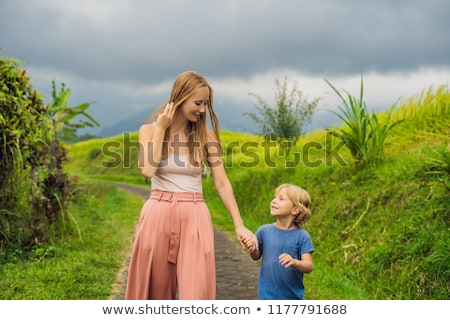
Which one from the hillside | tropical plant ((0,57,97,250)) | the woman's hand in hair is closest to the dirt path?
the hillside

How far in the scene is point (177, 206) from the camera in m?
3.32

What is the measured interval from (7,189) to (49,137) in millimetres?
1595

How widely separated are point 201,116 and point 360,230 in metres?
5.06

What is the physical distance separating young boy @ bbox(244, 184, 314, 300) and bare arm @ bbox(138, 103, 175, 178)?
2.92ft

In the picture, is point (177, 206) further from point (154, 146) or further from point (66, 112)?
point (66, 112)

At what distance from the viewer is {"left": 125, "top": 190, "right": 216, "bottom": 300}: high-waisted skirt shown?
10.8 ft

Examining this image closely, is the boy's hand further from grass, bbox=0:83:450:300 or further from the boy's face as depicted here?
grass, bbox=0:83:450:300

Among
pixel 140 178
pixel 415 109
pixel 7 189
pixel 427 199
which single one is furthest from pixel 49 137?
pixel 140 178

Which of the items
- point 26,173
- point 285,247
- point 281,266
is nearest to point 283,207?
point 285,247

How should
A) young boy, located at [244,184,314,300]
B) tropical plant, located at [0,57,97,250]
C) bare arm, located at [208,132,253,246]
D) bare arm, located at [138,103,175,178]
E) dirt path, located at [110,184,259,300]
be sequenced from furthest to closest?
tropical plant, located at [0,57,97,250] → dirt path, located at [110,184,259,300] → young boy, located at [244,184,314,300] → bare arm, located at [208,132,253,246] → bare arm, located at [138,103,175,178]

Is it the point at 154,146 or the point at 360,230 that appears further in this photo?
the point at 360,230

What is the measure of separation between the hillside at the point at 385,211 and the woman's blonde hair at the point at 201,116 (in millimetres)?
3430

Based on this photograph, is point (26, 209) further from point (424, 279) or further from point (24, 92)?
point (424, 279)

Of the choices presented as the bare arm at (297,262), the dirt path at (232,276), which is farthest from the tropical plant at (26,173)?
the bare arm at (297,262)
